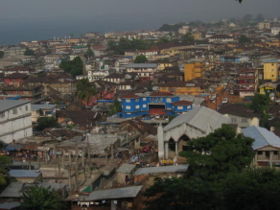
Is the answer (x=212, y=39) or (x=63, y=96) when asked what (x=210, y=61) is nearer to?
(x=63, y=96)

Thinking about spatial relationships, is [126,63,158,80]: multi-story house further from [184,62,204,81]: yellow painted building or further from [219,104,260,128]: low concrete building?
[219,104,260,128]: low concrete building

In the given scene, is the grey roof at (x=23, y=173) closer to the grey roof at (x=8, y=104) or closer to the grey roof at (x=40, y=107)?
the grey roof at (x=8, y=104)

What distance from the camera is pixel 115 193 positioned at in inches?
540

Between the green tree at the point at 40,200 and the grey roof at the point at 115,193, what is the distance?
1.07 m

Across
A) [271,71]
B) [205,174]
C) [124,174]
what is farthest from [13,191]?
[271,71]

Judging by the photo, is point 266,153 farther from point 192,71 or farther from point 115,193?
point 192,71

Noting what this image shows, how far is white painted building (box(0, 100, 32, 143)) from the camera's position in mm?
21594

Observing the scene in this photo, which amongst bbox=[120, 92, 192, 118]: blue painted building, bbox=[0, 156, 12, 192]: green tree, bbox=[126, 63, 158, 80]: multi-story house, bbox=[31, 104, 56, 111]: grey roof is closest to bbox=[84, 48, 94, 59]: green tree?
→ bbox=[126, 63, 158, 80]: multi-story house

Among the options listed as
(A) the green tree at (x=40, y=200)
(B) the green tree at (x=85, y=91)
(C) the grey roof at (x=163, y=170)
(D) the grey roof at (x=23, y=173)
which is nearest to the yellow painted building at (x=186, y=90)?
(B) the green tree at (x=85, y=91)

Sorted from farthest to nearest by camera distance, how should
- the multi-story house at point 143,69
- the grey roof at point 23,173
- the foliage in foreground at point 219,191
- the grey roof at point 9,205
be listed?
the multi-story house at point 143,69 < the grey roof at point 23,173 < the grey roof at point 9,205 < the foliage in foreground at point 219,191

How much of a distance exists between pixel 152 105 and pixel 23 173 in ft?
43.2

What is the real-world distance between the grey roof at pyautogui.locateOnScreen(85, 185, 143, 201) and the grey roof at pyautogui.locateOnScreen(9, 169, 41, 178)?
2.21 metres

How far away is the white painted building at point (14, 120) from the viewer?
2159cm

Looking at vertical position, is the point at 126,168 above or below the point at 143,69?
below
